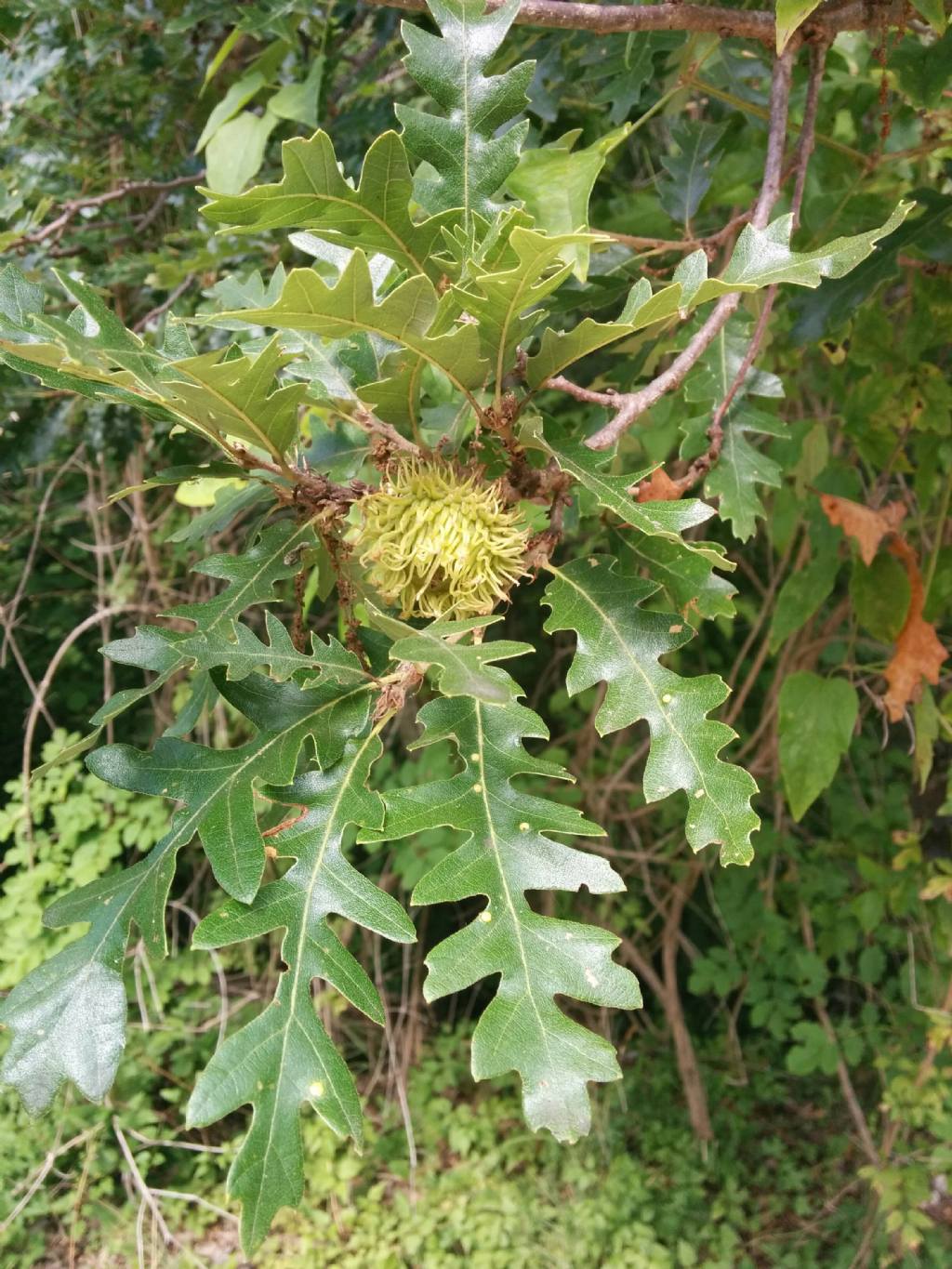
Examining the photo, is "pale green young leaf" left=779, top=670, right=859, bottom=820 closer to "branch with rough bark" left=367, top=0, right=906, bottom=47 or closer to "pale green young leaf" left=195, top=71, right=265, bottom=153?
"branch with rough bark" left=367, top=0, right=906, bottom=47

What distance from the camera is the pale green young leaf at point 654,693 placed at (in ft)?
2.14

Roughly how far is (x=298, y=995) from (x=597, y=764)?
190 cm

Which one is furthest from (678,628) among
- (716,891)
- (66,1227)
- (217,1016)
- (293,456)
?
(66,1227)

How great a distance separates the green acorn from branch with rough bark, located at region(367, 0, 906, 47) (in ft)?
1.29

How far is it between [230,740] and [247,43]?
4.95 ft

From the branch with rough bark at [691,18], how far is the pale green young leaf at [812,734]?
75 centimetres

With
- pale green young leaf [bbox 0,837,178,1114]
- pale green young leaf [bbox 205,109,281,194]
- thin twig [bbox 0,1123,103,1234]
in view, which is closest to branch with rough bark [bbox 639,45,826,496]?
pale green young leaf [bbox 0,837,178,1114]

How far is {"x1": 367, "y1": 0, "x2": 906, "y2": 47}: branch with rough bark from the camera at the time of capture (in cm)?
79

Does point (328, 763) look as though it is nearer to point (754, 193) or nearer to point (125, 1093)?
point (754, 193)

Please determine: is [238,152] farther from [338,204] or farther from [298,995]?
[298,995]

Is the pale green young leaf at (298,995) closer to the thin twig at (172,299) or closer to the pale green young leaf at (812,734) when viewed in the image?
→ the pale green young leaf at (812,734)

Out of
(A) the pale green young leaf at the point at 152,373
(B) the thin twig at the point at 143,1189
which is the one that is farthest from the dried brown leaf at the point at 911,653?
(B) the thin twig at the point at 143,1189

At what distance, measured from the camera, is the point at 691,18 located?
2.78 feet

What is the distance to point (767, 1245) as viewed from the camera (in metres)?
2.16
